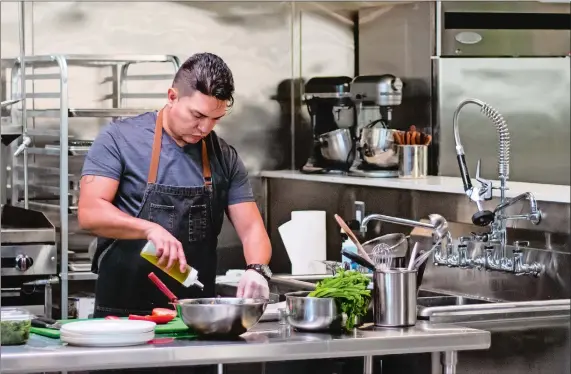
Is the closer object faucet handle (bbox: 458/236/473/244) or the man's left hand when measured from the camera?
the man's left hand

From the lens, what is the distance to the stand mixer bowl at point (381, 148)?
17.2 ft

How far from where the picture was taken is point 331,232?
571 cm

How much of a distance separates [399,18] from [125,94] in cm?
147

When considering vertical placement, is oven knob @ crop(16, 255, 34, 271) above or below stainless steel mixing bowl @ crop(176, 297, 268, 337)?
above

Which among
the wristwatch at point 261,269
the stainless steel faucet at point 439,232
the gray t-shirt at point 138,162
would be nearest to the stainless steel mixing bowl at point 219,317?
the wristwatch at point 261,269

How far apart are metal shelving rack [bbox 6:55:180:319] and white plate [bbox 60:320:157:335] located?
2.21 meters

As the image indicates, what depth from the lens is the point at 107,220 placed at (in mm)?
3662

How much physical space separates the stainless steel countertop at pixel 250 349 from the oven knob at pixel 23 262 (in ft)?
6.24

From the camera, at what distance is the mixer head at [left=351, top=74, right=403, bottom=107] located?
536 cm

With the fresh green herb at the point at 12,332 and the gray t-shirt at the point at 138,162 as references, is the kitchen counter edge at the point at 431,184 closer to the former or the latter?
the gray t-shirt at the point at 138,162

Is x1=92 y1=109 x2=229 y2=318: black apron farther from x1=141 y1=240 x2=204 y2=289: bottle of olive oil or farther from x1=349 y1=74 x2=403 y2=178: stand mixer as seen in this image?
x1=349 y1=74 x2=403 y2=178: stand mixer

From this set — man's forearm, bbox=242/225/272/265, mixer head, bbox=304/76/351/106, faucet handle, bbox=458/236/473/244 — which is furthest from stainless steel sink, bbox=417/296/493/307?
mixer head, bbox=304/76/351/106

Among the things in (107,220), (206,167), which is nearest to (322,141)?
(206,167)

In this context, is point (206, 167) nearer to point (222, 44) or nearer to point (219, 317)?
point (219, 317)
